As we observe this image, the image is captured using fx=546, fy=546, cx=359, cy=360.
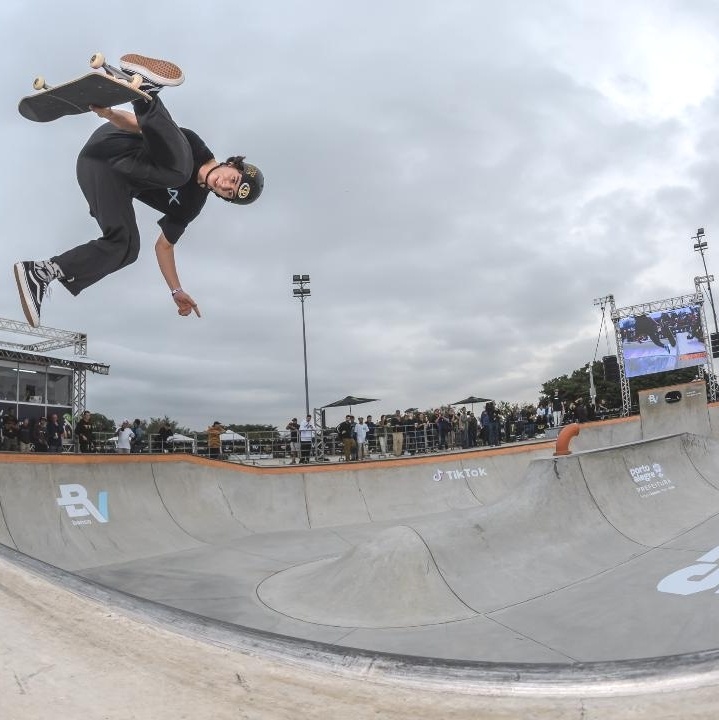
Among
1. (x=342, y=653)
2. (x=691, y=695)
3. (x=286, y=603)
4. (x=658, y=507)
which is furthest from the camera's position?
(x=658, y=507)

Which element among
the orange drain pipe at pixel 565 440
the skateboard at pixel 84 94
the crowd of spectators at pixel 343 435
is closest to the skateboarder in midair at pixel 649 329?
the crowd of spectators at pixel 343 435

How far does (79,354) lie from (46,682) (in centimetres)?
2213

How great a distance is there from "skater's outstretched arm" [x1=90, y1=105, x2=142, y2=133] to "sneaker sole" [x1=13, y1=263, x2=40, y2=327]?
233 centimetres

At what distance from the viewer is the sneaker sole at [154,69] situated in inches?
293

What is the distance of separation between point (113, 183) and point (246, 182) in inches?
76.9

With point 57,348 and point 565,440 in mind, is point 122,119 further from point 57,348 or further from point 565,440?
point 57,348

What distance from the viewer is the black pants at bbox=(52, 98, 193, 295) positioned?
765 cm

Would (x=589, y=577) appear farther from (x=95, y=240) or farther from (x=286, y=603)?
(x=95, y=240)

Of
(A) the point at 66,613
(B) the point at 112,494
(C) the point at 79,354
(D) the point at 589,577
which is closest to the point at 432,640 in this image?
(D) the point at 589,577

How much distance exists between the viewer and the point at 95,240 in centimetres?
779

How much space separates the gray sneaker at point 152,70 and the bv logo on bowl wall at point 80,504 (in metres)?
5.60

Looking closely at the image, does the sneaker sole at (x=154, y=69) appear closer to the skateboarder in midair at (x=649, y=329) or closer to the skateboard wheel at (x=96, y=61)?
the skateboard wheel at (x=96, y=61)

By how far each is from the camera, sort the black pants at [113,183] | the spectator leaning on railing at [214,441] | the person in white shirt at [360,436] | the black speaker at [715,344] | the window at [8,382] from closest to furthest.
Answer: the black pants at [113,183] → the spectator leaning on railing at [214,441] → the person in white shirt at [360,436] → the window at [8,382] → the black speaker at [715,344]

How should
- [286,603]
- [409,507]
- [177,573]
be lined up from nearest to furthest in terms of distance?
[286,603], [177,573], [409,507]
